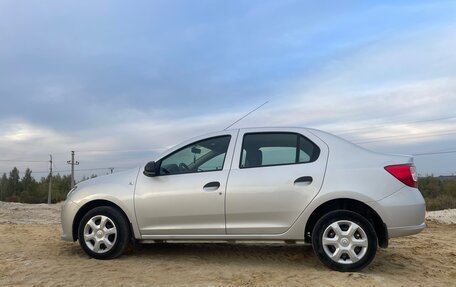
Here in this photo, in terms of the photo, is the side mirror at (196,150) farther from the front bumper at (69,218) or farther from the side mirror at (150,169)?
the front bumper at (69,218)

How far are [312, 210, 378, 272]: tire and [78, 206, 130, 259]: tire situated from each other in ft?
8.05

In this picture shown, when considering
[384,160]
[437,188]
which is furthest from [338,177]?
[437,188]

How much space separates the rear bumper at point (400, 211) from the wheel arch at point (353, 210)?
104mm

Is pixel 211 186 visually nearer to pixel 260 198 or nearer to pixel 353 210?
pixel 260 198

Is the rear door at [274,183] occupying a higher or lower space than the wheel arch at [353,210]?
higher

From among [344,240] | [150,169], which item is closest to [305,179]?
[344,240]

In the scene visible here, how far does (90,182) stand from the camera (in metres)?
6.32

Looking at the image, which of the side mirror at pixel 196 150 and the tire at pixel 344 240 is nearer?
the tire at pixel 344 240

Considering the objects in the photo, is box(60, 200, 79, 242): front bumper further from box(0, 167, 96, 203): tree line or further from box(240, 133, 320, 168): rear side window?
box(0, 167, 96, 203): tree line

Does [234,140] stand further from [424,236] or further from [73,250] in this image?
[424,236]

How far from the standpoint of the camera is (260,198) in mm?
5512

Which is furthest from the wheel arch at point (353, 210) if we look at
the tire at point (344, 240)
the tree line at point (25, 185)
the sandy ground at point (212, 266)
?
the tree line at point (25, 185)

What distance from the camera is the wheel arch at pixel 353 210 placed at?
211 inches

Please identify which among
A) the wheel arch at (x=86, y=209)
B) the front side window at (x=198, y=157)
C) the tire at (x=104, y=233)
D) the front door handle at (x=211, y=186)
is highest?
the front side window at (x=198, y=157)
